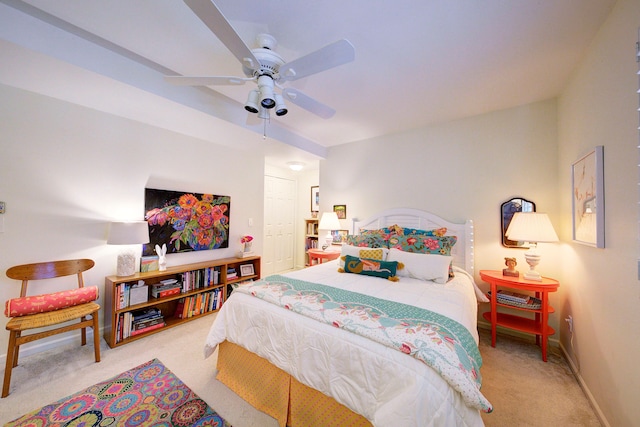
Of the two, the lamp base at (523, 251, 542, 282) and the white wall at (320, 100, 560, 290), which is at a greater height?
the white wall at (320, 100, 560, 290)

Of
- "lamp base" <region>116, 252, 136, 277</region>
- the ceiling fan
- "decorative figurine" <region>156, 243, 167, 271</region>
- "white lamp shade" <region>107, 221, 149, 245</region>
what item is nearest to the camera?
the ceiling fan

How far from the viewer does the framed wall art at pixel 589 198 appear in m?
1.58

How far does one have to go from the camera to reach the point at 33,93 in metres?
2.14

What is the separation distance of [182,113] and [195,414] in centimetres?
259

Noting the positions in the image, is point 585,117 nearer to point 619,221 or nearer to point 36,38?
point 619,221

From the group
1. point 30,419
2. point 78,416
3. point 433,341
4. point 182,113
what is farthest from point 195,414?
point 182,113

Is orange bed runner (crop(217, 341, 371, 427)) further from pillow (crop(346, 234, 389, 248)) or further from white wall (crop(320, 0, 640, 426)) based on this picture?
pillow (crop(346, 234, 389, 248))

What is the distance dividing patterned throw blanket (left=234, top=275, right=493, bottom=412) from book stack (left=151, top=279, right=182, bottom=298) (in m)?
1.39

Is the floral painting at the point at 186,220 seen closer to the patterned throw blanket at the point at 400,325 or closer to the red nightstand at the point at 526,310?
the patterned throw blanket at the point at 400,325

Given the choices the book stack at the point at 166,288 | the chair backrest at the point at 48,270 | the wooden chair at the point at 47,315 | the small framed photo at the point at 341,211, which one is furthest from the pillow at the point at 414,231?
the chair backrest at the point at 48,270

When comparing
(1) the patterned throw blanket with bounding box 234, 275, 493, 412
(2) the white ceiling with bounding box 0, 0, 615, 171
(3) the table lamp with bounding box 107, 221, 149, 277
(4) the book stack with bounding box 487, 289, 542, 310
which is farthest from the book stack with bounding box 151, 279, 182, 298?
(4) the book stack with bounding box 487, 289, 542, 310

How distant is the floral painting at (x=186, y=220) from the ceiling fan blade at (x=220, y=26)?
223cm

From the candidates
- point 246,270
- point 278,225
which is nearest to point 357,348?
point 246,270

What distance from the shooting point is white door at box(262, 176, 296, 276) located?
491cm
